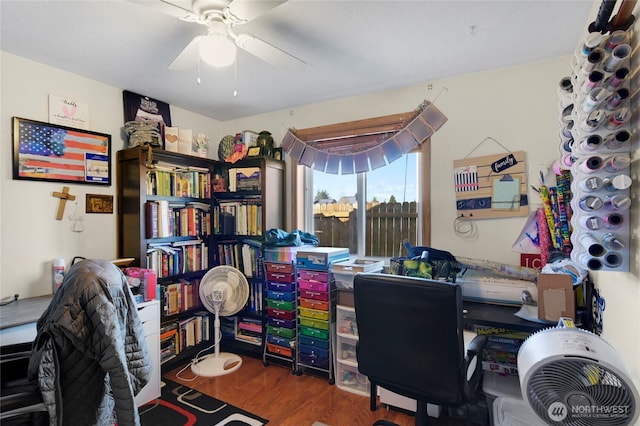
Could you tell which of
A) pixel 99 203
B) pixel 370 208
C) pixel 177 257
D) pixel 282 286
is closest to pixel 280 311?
pixel 282 286

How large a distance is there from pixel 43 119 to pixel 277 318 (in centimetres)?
228

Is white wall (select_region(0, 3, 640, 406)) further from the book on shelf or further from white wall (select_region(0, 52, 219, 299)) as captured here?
the book on shelf

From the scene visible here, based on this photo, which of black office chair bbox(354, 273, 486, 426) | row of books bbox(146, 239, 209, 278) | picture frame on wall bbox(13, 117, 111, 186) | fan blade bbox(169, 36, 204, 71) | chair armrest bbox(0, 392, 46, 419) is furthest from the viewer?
row of books bbox(146, 239, 209, 278)

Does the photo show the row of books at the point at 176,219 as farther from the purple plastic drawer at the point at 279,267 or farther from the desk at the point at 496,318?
the desk at the point at 496,318

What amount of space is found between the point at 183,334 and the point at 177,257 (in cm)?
69

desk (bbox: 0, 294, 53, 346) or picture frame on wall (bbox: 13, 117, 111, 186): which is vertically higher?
picture frame on wall (bbox: 13, 117, 111, 186)

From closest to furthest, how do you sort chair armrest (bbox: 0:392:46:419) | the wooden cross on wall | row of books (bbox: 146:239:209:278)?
1. chair armrest (bbox: 0:392:46:419)
2. the wooden cross on wall
3. row of books (bbox: 146:239:209:278)

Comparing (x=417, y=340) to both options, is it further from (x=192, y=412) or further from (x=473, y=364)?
(x=192, y=412)

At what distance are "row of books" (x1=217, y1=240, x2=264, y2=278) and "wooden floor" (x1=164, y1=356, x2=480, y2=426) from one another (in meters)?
0.84

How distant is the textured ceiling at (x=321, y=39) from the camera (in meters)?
1.65

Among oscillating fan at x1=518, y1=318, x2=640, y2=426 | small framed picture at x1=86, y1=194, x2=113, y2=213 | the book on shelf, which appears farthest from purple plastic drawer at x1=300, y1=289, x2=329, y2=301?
small framed picture at x1=86, y1=194, x2=113, y2=213

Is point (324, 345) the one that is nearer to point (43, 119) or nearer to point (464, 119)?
point (464, 119)

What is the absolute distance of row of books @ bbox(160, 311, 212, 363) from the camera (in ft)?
8.94

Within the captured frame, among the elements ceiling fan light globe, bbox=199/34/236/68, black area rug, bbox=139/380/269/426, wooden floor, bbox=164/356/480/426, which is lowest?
wooden floor, bbox=164/356/480/426
